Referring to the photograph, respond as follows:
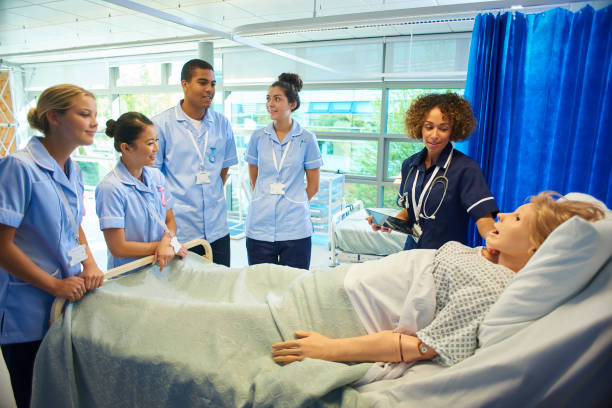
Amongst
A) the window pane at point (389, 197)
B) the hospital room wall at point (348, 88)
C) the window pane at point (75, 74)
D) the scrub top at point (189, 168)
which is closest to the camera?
the scrub top at point (189, 168)

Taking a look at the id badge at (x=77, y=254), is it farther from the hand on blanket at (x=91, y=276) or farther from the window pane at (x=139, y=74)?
the window pane at (x=139, y=74)

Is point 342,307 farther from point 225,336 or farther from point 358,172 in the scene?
point 358,172

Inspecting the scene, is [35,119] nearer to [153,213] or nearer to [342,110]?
[153,213]

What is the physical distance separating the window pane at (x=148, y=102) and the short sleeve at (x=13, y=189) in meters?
6.21

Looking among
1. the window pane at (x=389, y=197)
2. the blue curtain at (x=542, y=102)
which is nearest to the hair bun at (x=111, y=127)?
the blue curtain at (x=542, y=102)

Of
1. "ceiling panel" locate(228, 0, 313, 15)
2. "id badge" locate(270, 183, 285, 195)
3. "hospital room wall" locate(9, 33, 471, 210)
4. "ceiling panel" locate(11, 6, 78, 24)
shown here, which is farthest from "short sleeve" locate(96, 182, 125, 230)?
"ceiling panel" locate(11, 6, 78, 24)

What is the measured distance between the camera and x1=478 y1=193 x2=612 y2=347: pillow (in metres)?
1.02

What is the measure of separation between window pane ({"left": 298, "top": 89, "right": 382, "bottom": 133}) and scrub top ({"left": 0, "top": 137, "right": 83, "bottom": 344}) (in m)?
4.89

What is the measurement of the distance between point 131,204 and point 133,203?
13 mm

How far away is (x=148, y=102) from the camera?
7648 mm

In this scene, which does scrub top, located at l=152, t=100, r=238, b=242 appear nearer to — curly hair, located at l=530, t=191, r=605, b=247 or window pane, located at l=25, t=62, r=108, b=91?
curly hair, located at l=530, t=191, r=605, b=247

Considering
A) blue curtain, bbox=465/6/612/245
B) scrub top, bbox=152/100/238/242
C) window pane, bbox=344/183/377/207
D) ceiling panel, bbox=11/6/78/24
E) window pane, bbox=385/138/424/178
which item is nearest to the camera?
blue curtain, bbox=465/6/612/245

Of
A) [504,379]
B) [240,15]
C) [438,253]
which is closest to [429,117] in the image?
[438,253]

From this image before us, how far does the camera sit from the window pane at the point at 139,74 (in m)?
7.29
